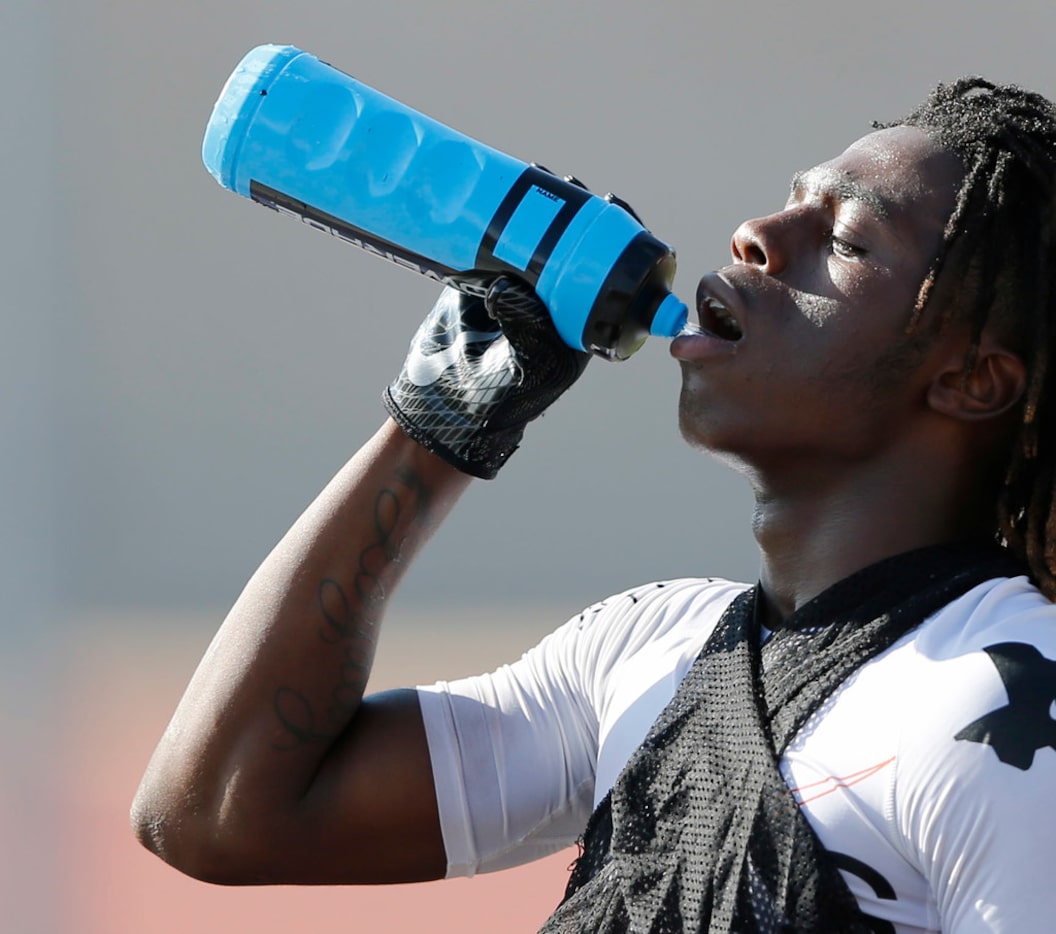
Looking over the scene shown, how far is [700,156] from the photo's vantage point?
3.10 meters

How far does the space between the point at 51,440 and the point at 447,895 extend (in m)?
1.41

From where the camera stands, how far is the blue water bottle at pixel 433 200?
4.23ft

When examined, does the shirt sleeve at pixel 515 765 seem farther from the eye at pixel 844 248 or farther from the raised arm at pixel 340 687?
the eye at pixel 844 248

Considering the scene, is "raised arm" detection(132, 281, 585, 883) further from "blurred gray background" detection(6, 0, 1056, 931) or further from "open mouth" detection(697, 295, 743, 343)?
"blurred gray background" detection(6, 0, 1056, 931)

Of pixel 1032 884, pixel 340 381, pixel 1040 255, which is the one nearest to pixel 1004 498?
pixel 1040 255

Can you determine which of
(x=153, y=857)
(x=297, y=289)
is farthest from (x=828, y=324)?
(x=153, y=857)

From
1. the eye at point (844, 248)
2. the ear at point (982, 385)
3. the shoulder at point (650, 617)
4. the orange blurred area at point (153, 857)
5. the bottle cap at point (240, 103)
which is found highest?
the bottle cap at point (240, 103)

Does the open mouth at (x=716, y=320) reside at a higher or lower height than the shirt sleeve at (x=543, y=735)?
higher

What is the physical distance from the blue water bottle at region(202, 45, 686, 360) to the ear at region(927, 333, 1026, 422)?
10.0 inches

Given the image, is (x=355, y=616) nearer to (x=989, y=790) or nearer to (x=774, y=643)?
(x=774, y=643)

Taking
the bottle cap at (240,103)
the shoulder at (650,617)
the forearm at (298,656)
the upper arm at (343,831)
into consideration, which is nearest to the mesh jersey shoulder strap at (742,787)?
the shoulder at (650,617)

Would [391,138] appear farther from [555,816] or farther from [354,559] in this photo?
[555,816]

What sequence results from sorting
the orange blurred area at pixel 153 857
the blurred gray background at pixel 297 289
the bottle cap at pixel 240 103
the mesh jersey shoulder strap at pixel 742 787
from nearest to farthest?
the mesh jersey shoulder strap at pixel 742 787, the bottle cap at pixel 240 103, the orange blurred area at pixel 153 857, the blurred gray background at pixel 297 289

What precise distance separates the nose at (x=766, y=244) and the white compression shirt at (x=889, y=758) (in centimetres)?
36
